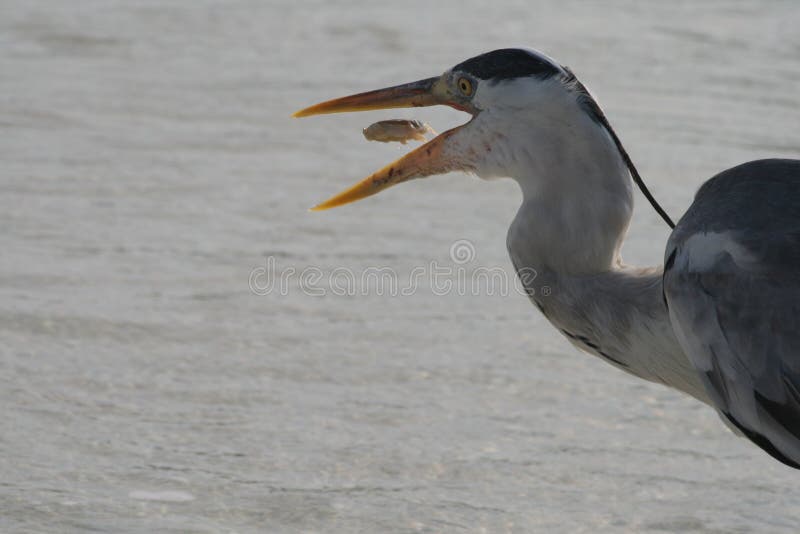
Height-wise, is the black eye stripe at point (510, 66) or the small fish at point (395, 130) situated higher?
the black eye stripe at point (510, 66)

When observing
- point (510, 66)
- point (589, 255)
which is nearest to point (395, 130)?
point (510, 66)

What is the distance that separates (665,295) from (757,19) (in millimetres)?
10437

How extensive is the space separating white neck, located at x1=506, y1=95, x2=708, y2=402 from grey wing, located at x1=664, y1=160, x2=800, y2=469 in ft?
0.66

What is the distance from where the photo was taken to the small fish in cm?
445

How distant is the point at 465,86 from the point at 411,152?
282mm

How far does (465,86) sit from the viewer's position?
13.8 ft

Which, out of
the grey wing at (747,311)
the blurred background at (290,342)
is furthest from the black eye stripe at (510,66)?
the blurred background at (290,342)

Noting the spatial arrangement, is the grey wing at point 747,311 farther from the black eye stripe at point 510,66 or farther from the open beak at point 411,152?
the open beak at point 411,152

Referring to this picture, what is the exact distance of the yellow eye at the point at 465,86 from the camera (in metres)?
4.19

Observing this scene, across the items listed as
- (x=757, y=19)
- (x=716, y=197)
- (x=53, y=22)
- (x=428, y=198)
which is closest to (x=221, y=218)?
(x=428, y=198)

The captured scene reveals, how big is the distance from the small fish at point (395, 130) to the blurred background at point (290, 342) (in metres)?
0.91

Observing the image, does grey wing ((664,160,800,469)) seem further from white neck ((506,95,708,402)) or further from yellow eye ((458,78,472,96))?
yellow eye ((458,78,472,96))

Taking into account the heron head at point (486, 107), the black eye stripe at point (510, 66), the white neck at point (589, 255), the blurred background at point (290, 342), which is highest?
the black eye stripe at point (510, 66)

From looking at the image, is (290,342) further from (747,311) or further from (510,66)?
(747,311)
